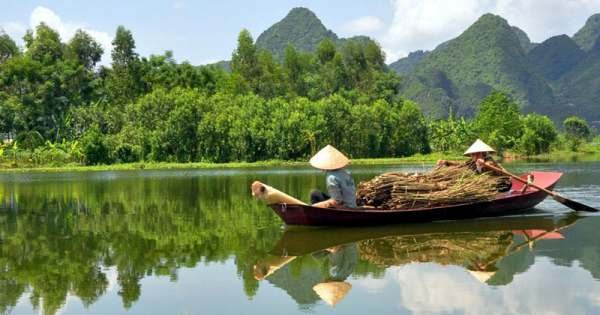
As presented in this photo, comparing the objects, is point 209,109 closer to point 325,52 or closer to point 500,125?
point 325,52

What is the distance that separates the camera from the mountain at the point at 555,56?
178 m

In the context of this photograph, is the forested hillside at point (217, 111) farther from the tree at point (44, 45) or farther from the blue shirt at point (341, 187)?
the blue shirt at point (341, 187)

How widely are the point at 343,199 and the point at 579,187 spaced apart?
37.7 ft

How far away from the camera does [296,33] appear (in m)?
154

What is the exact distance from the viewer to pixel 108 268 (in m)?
8.16

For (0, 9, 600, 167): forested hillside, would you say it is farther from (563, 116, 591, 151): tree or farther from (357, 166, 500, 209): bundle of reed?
(357, 166, 500, 209): bundle of reed

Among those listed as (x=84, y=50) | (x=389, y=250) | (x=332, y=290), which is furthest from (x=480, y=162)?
(x=84, y=50)

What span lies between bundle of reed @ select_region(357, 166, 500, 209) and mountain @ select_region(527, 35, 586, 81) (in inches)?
6961

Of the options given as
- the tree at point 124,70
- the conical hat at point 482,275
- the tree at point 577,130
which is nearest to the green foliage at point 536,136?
the tree at point 577,130

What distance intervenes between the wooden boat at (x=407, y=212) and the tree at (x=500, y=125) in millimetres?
44560

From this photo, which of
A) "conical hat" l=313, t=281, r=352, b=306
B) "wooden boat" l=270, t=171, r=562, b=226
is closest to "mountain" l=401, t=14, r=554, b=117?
"wooden boat" l=270, t=171, r=562, b=226

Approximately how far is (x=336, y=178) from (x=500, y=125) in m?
50.4

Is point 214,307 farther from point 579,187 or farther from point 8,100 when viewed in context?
point 8,100

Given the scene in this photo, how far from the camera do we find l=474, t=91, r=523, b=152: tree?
56.3m
